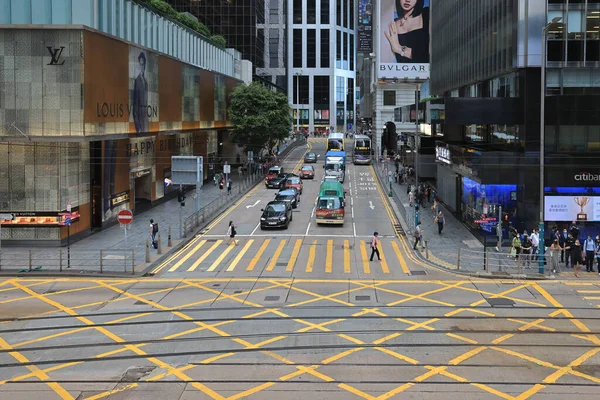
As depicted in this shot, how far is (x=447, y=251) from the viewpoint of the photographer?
32.0 metres

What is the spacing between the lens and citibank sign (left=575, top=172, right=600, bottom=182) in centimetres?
3191

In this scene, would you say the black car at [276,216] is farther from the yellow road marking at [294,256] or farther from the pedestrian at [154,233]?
the pedestrian at [154,233]

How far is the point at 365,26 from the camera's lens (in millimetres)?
118188

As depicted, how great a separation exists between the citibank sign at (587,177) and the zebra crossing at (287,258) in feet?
30.0

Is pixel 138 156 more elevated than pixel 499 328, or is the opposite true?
pixel 138 156

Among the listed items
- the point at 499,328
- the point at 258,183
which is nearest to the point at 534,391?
the point at 499,328

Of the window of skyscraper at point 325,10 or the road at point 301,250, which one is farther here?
the window of skyscraper at point 325,10

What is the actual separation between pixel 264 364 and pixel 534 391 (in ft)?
19.6

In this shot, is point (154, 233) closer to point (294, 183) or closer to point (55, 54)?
point (55, 54)

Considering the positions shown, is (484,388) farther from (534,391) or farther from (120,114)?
(120,114)

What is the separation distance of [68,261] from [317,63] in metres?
137

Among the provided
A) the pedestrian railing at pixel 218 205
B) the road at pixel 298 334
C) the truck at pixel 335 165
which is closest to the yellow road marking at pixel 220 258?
the road at pixel 298 334

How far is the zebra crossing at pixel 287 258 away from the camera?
92.0 feet

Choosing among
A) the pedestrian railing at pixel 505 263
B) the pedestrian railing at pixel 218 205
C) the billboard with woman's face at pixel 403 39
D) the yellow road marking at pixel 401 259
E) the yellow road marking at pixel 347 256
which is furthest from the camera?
the billboard with woman's face at pixel 403 39
